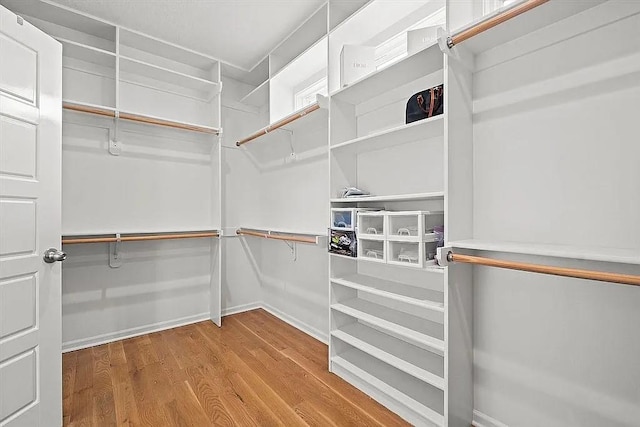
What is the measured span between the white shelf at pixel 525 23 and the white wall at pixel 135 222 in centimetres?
244

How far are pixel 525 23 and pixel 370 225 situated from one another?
1.18 m

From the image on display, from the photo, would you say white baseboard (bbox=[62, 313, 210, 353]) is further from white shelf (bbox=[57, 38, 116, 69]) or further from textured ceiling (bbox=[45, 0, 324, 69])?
textured ceiling (bbox=[45, 0, 324, 69])

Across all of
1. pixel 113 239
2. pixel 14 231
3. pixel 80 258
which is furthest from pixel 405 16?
pixel 80 258

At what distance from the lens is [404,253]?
168 centimetres

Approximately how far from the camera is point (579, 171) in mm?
1265

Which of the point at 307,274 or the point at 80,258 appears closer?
the point at 80,258

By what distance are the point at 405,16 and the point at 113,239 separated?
2.63 meters

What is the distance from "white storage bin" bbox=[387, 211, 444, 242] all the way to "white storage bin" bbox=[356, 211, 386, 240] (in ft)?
0.24

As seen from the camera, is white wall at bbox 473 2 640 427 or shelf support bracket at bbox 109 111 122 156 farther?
shelf support bracket at bbox 109 111 122 156

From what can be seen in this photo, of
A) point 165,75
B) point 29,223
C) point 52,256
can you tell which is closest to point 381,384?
point 52,256

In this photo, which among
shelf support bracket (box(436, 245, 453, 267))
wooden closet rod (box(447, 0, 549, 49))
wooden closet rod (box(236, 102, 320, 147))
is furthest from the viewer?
wooden closet rod (box(236, 102, 320, 147))

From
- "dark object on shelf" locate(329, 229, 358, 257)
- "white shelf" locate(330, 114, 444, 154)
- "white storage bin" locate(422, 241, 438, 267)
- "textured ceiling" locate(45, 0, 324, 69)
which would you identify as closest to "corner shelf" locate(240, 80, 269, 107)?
"textured ceiling" locate(45, 0, 324, 69)

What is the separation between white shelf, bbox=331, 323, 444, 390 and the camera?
158cm

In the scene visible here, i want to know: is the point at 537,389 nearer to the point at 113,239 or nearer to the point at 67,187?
the point at 113,239
